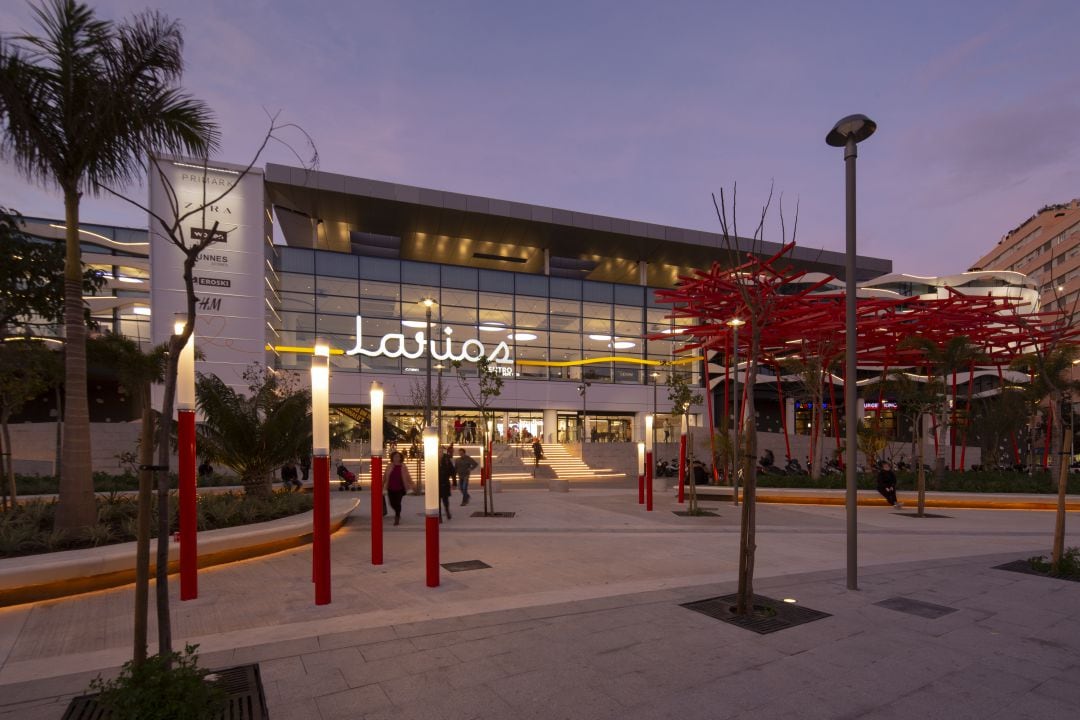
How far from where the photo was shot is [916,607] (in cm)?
669

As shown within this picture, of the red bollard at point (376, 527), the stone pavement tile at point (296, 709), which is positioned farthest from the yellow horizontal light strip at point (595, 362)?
the stone pavement tile at point (296, 709)

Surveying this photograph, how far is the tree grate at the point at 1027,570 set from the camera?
8055mm

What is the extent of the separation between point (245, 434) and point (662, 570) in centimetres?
903

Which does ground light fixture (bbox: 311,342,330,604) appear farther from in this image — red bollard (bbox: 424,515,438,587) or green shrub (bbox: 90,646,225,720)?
green shrub (bbox: 90,646,225,720)

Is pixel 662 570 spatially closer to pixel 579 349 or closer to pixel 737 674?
pixel 737 674

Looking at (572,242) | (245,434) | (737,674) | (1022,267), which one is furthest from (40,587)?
(1022,267)

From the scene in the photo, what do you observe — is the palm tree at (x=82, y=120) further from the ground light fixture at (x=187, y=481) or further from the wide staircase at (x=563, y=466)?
the wide staircase at (x=563, y=466)

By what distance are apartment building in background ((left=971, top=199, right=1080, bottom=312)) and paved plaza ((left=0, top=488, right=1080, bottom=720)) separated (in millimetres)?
70302

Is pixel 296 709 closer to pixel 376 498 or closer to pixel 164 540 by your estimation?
pixel 164 540

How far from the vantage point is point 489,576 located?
27.1 feet

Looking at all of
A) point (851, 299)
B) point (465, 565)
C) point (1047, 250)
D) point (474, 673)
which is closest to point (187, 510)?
point (465, 565)

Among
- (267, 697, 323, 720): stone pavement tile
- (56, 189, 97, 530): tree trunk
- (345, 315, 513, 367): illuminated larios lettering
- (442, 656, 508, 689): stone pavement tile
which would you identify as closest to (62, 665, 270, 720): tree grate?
(267, 697, 323, 720): stone pavement tile

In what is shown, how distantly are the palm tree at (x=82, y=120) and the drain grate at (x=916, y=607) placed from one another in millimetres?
8649

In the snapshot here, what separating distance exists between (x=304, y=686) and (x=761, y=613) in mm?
4462
